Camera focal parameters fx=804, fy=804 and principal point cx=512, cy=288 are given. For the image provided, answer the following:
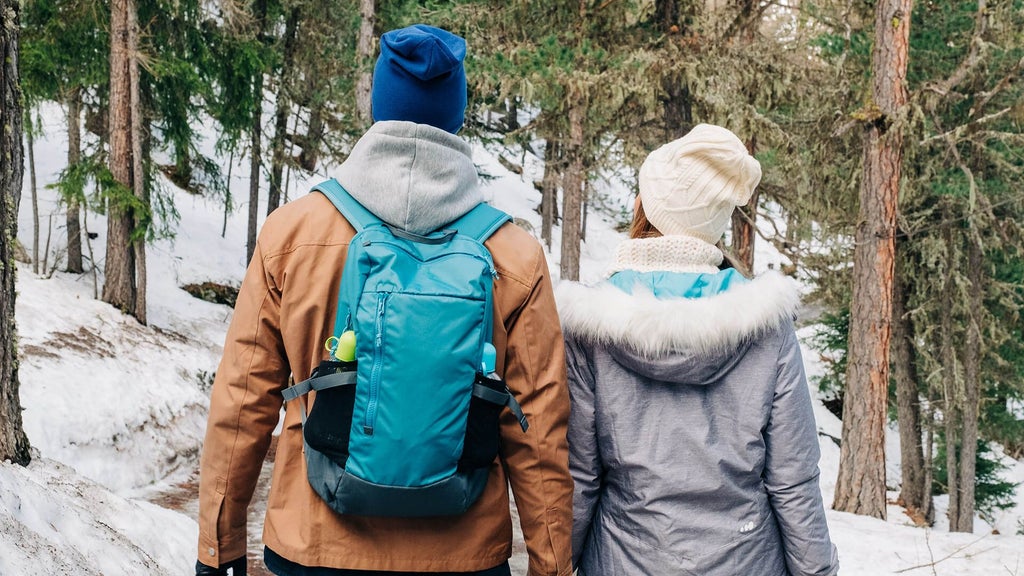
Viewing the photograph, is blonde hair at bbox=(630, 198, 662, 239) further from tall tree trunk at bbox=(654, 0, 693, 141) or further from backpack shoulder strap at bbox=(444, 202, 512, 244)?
tall tree trunk at bbox=(654, 0, 693, 141)

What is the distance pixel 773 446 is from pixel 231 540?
145 cm

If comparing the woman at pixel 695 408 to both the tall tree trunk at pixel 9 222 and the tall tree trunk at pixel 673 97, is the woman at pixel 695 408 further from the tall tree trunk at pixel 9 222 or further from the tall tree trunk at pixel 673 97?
the tall tree trunk at pixel 673 97

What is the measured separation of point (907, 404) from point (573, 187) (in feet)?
24.1

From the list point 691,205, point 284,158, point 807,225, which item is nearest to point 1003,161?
point 807,225

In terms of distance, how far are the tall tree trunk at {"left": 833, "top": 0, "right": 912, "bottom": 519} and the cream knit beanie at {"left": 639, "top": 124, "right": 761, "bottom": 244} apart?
7.79 meters

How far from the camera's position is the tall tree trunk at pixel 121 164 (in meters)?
11.9

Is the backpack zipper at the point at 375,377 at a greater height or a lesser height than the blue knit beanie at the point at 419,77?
lesser

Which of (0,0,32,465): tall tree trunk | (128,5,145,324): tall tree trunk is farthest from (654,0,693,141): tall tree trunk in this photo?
(0,0,32,465): tall tree trunk

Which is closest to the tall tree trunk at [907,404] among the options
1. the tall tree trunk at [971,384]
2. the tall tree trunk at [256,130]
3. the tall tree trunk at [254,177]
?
the tall tree trunk at [971,384]

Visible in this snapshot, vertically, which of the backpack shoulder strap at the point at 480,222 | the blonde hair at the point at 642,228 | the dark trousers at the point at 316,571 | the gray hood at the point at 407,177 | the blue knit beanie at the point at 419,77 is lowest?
the dark trousers at the point at 316,571

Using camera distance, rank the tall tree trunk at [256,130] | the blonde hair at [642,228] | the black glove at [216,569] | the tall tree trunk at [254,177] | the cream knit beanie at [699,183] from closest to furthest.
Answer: the black glove at [216,569] < the cream knit beanie at [699,183] < the blonde hair at [642,228] < the tall tree trunk at [256,130] < the tall tree trunk at [254,177]

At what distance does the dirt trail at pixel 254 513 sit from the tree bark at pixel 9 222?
5.44 ft

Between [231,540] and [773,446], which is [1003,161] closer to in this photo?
[773,446]

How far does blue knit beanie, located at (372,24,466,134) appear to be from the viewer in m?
1.96
